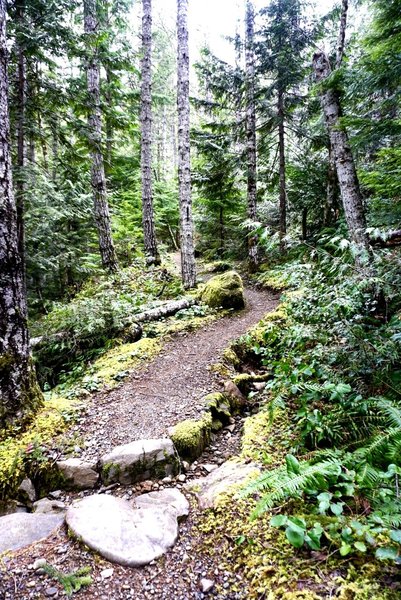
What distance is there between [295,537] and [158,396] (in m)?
3.27

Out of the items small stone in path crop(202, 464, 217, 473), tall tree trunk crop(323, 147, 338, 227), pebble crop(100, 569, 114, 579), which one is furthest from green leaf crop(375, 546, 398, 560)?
tall tree trunk crop(323, 147, 338, 227)

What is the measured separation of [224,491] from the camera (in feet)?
9.05

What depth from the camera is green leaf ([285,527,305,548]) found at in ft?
5.68

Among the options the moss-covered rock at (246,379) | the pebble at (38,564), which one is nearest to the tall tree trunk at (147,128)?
the moss-covered rock at (246,379)

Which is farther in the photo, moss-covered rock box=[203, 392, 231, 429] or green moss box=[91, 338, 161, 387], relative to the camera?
green moss box=[91, 338, 161, 387]

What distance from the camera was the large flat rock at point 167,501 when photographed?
2.77 metres

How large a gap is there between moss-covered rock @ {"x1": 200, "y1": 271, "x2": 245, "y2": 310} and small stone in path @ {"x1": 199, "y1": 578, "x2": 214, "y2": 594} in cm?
656

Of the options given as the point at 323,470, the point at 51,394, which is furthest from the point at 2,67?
the point at 323,470

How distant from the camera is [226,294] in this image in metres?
8.47

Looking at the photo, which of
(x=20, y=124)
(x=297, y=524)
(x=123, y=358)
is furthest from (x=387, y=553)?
(x=20, y=124)

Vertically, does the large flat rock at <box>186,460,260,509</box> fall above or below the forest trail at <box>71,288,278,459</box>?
below

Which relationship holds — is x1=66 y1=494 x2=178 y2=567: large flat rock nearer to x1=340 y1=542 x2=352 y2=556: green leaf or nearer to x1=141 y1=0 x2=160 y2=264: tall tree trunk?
x1=340 y1=542 x2=352 y2=556: green leaf

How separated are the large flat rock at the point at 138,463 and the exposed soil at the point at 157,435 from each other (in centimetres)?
10

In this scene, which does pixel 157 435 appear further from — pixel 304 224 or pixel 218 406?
pixel 304 224
